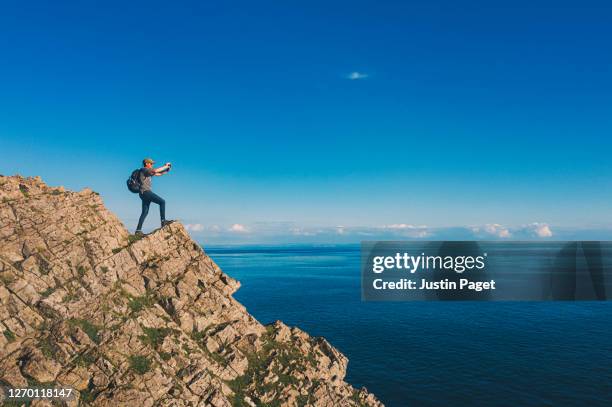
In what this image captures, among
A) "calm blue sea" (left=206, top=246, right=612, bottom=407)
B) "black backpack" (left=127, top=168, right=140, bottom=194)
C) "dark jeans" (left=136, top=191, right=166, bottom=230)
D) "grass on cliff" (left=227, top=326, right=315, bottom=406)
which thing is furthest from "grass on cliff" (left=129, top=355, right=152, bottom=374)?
"calm blue sea" (left=206, top=246, right=612, bottom=407)

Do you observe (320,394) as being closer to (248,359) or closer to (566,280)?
(248,359)

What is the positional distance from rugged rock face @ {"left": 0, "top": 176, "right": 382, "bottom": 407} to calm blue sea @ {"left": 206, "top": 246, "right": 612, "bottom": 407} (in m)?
23.5

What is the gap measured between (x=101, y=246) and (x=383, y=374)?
50.2m

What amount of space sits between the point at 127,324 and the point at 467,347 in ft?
226

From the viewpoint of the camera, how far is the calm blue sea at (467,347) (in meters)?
51.6

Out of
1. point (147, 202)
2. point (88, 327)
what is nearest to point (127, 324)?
point (88, 327)

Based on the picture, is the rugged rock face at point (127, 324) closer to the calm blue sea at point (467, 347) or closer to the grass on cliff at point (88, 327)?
the grass on cliff at point (88, 327)

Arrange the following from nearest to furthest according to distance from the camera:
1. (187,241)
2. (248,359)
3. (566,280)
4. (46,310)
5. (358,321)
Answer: (46,310) < (248,359) < (187,241) < (358,321) < (566,280)

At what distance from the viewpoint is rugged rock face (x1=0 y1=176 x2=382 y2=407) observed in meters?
25.1

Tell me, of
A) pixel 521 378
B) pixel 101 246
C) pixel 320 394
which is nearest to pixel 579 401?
pixel 521 378

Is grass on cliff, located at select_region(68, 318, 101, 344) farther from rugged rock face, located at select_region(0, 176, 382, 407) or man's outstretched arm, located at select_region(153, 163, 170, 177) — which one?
man's outstretched arm, located at select_region(153, 163, 170, 177)

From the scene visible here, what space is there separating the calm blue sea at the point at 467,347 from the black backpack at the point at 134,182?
149ft

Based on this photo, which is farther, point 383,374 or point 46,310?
point 383,374

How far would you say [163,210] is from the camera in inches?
1346
